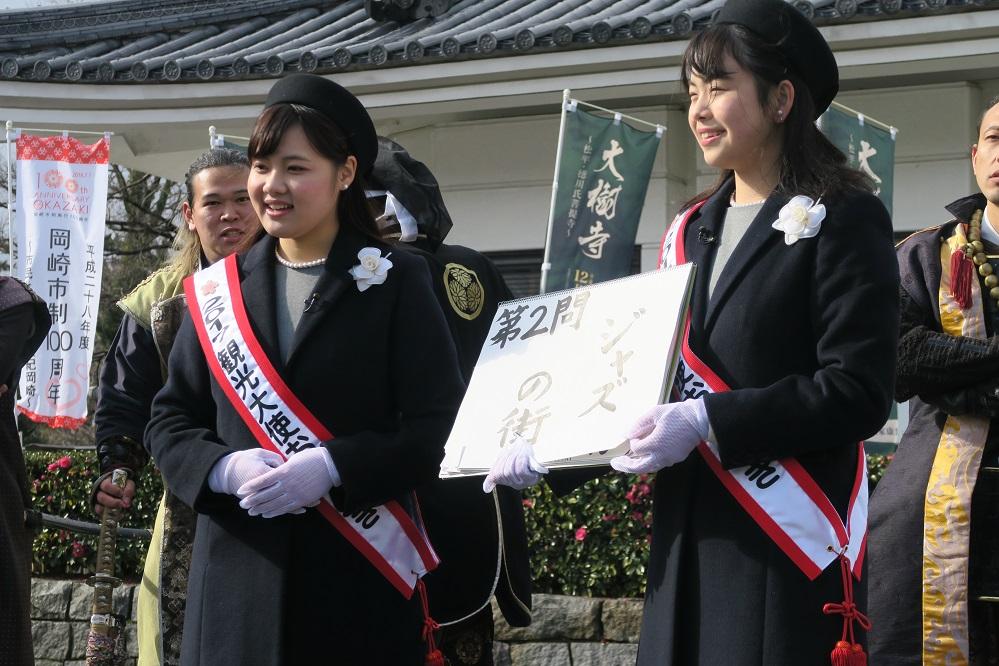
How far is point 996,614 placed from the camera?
3.60 m

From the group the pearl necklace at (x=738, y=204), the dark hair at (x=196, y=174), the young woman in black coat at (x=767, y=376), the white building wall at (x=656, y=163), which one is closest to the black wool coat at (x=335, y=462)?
the young woman in black coat at (x=767, y=376)

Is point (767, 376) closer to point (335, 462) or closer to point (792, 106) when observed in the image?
point (792, 106)

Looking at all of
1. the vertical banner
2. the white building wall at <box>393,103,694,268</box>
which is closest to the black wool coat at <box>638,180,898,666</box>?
the white building wall at <box>393,103,694,268</box>

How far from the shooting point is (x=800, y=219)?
270 centimetres

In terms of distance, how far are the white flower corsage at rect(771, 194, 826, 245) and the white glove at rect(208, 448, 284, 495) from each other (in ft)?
3.80

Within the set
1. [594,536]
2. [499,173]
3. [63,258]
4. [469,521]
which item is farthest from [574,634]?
A: [63,258]

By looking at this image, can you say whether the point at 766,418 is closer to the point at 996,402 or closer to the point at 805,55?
the point at 805,55

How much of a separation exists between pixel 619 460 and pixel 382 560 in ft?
2.09

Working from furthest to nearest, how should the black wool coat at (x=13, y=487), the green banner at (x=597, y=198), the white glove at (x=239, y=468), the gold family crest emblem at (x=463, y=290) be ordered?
the green banner at (x=597, y=198) < the black wool coat at (x=13, y=487) < the gold family crest emblem at (x=463, y=290) < the white glove at (x=239, y=468)

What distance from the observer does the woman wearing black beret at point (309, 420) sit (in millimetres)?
2814

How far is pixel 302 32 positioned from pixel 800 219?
7.74 meters

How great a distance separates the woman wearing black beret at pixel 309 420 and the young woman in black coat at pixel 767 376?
1.38 ft

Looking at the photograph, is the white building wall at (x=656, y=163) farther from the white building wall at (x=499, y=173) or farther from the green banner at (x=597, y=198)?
the green banner at (x=597, y=198)

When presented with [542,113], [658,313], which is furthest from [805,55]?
[542,113]
